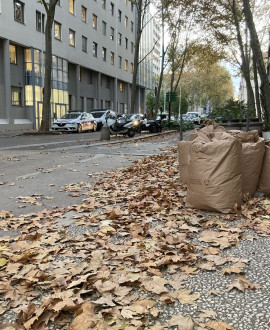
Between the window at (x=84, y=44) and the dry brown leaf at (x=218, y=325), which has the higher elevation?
the window at (x=84, y=44)

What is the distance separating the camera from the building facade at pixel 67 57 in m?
30.4

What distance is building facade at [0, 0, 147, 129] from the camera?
30.4 meters

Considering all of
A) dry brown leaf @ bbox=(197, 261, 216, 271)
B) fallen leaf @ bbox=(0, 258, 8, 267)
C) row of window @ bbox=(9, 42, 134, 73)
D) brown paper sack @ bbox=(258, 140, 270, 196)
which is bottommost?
fallen leaf @ bbox=(0, 258, 8, 267)

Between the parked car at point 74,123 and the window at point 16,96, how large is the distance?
6175 millimetres

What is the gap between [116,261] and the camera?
126 inches

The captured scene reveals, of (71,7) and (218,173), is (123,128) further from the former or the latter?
(71,7)

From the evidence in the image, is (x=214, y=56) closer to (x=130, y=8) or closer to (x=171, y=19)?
(x=171, y=19)

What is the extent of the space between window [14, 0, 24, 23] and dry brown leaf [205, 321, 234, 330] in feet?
106

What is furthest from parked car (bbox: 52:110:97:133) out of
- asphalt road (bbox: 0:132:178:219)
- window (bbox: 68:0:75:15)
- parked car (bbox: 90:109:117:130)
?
window (bbox: 68:0:75:15)

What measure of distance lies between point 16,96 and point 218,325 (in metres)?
32.9

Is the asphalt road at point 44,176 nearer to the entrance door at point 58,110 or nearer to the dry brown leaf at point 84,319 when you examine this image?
the dry brown leaf at point 84,319

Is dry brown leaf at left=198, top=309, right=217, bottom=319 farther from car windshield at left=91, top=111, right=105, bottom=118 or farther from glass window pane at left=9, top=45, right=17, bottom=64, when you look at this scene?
glass window pane at left=9, top=45, right=17, bottom=64

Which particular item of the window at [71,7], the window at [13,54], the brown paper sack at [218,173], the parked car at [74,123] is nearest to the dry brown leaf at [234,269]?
the brown paper sack at [218,173]

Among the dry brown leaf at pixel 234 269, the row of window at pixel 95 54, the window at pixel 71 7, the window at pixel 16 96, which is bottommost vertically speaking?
the dry brown leaf at pixel 234 269
